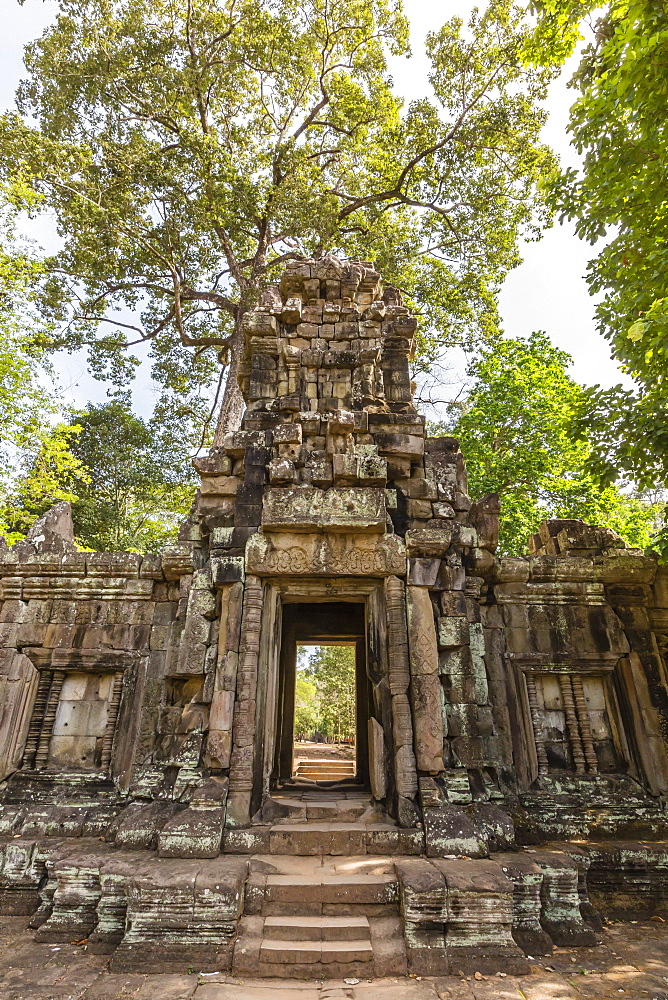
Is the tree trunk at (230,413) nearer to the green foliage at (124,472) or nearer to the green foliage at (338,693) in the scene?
the green foliage at (124,472)

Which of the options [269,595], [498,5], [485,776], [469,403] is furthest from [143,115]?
[485,776]

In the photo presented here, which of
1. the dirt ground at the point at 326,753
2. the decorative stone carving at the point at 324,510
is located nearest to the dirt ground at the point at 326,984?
the decorative stone carving at the point at 324,510

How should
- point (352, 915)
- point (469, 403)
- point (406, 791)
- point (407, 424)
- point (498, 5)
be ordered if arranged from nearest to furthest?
point (352, 915) < point (406, 791) < point (407, 424) < point (498, 5) < point (469, 403)

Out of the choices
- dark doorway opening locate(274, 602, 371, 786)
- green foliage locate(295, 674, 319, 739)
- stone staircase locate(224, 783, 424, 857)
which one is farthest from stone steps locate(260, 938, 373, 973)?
green foliage locate(295, 674, 319, 739)

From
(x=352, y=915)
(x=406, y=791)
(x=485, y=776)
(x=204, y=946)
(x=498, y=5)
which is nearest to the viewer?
(x=204, y=946)

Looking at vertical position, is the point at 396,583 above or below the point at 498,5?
below

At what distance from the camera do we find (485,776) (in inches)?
221

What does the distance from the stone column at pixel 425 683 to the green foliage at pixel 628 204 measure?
316 centimetres

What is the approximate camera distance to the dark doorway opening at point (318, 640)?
8852 millimetres

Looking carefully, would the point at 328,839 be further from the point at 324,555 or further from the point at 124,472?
the point at 124,472

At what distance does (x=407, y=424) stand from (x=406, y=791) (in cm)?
384

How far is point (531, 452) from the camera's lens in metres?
13.5

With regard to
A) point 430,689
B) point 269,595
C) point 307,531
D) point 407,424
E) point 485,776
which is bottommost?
point 485,776

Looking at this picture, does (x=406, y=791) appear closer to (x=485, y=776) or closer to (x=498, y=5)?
(x=485, y=776)
